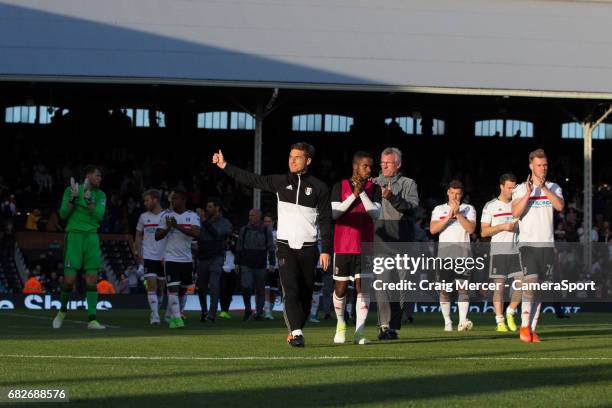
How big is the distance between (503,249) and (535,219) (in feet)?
12.3

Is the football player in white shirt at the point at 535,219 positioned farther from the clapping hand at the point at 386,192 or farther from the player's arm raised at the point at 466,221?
the player's arm raised at the point at 466,221

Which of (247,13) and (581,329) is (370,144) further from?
(581,329)

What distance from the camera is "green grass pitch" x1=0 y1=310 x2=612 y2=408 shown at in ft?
26.1

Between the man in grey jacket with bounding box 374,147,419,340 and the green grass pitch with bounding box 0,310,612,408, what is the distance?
0.31 meters

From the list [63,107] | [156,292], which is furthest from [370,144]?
[156,292]

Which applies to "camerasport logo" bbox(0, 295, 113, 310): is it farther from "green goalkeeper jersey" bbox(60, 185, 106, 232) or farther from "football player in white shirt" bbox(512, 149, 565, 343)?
"football player in white shirt" bbox(512, 149, 565, 343)

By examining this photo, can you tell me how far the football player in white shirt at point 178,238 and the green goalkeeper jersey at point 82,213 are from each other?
2.34 m

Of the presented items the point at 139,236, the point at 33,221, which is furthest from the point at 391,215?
the point at 33,221

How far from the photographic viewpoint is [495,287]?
17.5 m

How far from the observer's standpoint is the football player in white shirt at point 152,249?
1870cm

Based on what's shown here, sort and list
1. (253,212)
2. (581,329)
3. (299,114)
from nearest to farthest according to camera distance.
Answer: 1. (581,329)
2. (253,212)
3. (299,114)

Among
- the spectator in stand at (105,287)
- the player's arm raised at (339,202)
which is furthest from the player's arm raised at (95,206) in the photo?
the spectator in stand at (105,287)

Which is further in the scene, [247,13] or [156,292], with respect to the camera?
[247,13]

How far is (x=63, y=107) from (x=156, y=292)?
28.9 m
